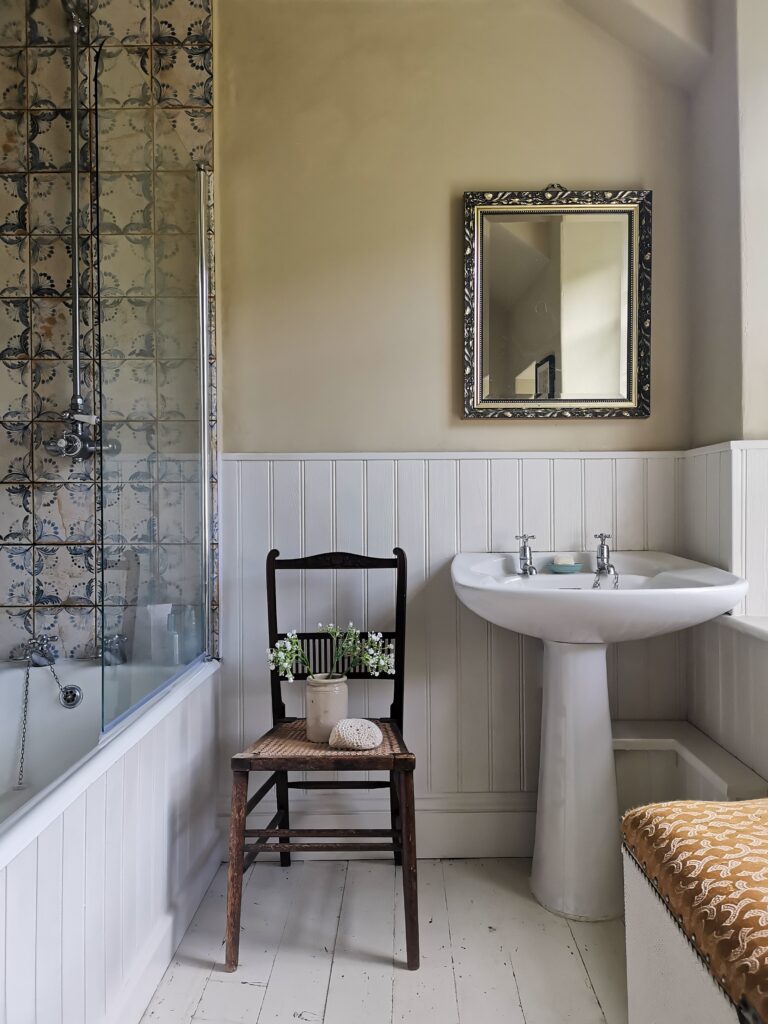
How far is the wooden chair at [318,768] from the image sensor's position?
59.4 inches

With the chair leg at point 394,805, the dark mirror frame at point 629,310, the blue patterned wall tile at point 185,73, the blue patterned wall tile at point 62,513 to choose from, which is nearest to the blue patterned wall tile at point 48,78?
the blue patterned wall tile at point 185,73

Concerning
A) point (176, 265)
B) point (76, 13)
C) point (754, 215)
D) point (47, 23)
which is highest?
point (47, 23)

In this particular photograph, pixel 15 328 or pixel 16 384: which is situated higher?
pixel 15 328

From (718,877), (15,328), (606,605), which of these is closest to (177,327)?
(15,328)

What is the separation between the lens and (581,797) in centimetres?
167

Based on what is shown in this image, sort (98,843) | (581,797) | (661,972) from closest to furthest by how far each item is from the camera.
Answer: (661,972)
(98,843)
(581,797)

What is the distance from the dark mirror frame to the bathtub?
1115 millimetres

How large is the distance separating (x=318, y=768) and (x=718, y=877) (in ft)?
2.88

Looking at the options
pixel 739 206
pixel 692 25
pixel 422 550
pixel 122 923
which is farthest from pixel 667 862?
pixel 692 25

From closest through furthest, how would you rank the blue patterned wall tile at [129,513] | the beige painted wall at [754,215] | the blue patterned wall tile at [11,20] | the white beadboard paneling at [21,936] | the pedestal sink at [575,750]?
the white beadboard paneling at [21,936]
the blue patterned wall tile at [129,513]
the pedestal sink at [575,750]
the beige painted wall at [754,215]
the blue patterned wall tile at [11,20]

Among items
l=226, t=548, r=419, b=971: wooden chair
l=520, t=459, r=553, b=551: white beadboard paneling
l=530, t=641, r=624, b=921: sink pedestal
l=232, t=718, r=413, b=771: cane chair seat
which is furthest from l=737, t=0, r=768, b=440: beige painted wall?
l=232, t=718, r=413, b=771: cane chair seat

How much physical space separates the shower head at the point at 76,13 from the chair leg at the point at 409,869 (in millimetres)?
1851

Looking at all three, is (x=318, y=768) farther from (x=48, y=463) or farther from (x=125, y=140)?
(x=125, y=140)

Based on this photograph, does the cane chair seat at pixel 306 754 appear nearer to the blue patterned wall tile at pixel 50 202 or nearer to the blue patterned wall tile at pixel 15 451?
the blue patterned wall tile at pixel 15 451
